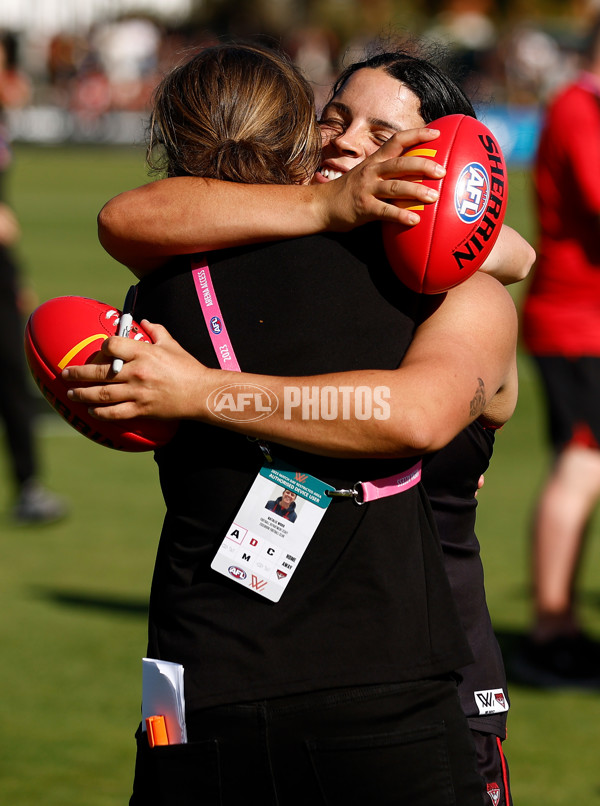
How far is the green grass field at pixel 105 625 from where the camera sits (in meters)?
4.40

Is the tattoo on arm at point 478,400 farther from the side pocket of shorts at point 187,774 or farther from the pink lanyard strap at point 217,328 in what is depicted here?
the side pocket of shorts at point 187,774

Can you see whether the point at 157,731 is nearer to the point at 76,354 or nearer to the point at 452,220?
the point at 76,354

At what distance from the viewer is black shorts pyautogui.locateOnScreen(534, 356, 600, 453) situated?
516cm

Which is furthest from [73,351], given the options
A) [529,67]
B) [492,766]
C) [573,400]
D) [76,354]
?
[529,67]

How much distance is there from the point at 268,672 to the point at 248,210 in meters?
0.79

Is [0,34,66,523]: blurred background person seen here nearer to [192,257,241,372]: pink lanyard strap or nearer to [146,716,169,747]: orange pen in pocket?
[146,716,169,747]: orange pen in pocket

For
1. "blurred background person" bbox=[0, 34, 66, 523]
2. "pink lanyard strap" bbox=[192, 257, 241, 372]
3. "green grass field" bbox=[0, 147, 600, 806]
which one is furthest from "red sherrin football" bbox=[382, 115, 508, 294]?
"blurred background person" bbox=[0, 34, 66, 523]

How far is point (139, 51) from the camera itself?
44500mm

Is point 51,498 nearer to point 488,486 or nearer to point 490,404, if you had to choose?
point 488,486

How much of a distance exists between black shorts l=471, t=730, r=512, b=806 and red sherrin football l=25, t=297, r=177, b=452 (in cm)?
91

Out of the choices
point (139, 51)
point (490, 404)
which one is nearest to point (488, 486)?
point (490, 404)

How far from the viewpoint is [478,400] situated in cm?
212

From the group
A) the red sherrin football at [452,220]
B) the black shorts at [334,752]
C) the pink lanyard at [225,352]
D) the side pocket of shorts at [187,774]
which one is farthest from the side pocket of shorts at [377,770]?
the red sherrin football at [452,220]

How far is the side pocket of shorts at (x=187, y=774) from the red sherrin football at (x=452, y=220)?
883mm
